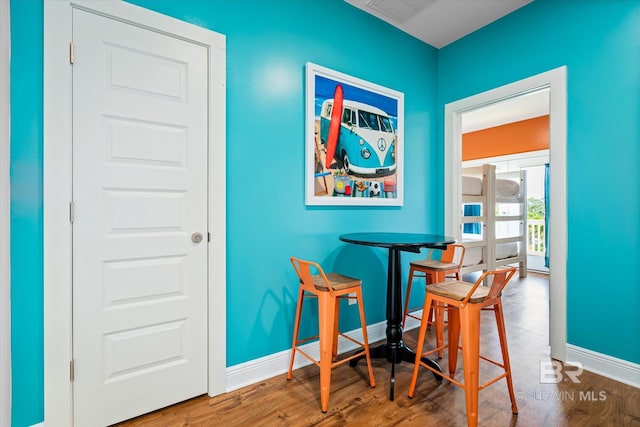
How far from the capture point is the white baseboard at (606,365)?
198 cm

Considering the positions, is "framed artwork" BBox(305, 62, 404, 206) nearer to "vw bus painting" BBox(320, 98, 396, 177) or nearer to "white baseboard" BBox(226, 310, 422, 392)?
"vw bus painting" BBox(320, 98, 396, 177)

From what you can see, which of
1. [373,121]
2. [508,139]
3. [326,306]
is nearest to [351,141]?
[373,121]

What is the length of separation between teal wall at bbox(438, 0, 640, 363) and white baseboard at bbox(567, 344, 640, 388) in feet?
0.12

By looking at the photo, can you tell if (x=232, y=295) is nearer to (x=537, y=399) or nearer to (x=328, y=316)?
(x=328, y=316)

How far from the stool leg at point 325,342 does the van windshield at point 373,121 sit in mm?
1524

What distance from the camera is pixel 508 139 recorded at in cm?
587

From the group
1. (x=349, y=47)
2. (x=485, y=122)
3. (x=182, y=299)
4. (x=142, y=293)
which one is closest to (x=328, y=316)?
(x=182, y=299)

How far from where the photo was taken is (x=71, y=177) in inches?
59.7

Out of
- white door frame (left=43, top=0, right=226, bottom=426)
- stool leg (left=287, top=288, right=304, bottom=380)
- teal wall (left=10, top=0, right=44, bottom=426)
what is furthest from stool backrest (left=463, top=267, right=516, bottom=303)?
teal wall (left=10, top=0, right=44, bottom=426)

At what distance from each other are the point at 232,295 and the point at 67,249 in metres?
0.91

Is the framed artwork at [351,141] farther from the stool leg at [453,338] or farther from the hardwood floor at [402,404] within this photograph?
the hardwood floor at [402,404]

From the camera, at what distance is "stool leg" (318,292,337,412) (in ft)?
5.64

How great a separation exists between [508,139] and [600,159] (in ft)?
13.7

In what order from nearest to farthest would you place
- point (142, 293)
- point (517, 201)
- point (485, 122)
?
point (142, 293)
point (517, 201)
point (485, 122)
